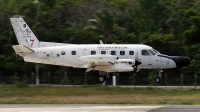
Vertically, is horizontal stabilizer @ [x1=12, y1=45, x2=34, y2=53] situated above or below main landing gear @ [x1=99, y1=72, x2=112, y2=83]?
above

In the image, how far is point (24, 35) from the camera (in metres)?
37.8

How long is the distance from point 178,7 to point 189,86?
13.9 m

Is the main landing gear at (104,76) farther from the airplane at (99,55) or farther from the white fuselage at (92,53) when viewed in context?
the white fuselage at (92,53)

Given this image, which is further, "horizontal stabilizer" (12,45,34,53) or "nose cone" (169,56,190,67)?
"nose cone" (169,56,190,67)

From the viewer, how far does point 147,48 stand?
3650 centimetres

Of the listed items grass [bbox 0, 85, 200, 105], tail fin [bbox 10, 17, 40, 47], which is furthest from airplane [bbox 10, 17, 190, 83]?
grass [bbox 0, 85, 200, 105]

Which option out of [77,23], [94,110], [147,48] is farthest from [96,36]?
[94,110]

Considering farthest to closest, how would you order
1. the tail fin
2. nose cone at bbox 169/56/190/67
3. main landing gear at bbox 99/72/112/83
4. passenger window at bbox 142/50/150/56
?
main landing gear at bbox 99/72/112/83, the tail fin, passenger window at bbox 142/50/150/56, nose cone at bbox 169/56/190/67

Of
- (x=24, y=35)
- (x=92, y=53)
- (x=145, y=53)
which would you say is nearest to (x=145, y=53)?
(x=145, y=53)

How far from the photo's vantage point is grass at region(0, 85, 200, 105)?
30.0 m

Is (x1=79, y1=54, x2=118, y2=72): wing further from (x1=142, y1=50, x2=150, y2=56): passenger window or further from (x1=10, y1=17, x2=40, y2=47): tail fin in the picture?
(x1=10, y1=17, x2=40, y2=47): tail fin

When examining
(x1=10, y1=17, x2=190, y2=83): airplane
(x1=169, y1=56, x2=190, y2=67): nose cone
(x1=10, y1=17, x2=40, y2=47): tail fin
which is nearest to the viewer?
(x1=10, y1=17, x2=190, y2=83): airplane

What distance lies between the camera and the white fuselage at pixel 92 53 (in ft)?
119

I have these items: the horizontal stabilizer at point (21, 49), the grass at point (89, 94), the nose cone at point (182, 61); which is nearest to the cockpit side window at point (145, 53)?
the nose cone at point (182, 61)
